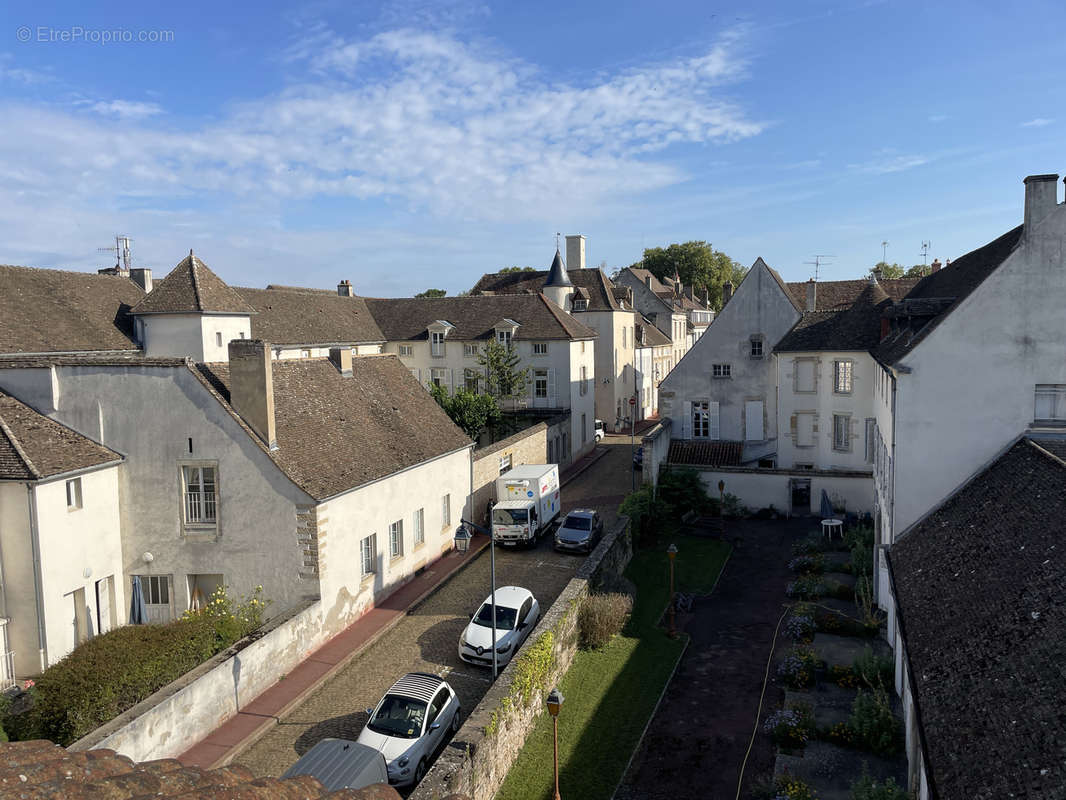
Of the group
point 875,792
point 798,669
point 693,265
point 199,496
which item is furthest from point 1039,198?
point 693,265

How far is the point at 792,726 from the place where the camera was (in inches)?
609

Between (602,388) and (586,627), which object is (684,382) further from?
(586,627)

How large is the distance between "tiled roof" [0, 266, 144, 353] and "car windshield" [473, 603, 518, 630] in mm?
24299

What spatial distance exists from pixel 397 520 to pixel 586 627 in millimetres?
7083

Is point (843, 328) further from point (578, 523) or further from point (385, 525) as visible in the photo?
point (385, 525)

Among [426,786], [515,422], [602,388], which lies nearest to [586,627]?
[426,786]

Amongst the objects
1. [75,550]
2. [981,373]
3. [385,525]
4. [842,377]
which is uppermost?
[981,373]

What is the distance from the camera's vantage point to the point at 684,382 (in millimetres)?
37812

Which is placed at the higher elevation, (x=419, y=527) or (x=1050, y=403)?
(x=1050, y=403)

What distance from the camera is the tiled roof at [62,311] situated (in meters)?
32.8

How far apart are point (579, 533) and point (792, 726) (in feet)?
42.4

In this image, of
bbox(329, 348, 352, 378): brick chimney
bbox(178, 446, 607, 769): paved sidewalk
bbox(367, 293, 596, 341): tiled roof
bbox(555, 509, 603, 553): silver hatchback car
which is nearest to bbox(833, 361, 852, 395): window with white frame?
bbox(555, 509, 603, 553): silver hatchback car

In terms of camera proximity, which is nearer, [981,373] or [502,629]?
[981,373]

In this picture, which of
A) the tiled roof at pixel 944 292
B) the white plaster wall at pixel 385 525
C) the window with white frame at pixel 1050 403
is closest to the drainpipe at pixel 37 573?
the white plaster wall at pixel 385 525
